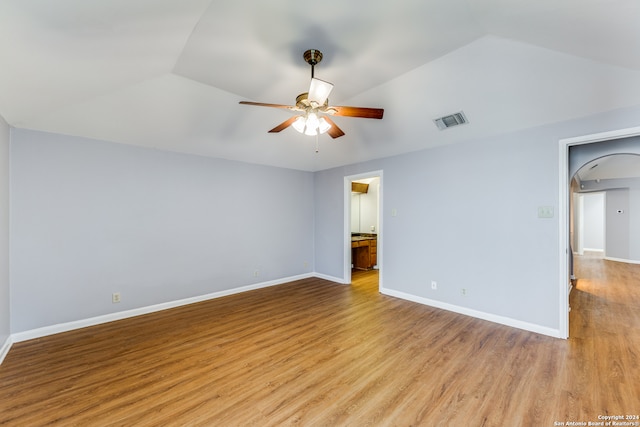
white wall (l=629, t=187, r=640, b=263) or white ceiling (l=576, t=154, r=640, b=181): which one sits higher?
white ceiling (l=576, t=154, r=640, b=181)

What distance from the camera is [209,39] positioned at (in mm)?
2105

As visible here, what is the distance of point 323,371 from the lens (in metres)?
2.29

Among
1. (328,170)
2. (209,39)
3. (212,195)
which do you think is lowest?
(212,195)

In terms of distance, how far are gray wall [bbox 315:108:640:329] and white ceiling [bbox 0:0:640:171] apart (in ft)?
0.98

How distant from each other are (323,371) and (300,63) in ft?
9.17

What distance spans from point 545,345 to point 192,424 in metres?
3.30

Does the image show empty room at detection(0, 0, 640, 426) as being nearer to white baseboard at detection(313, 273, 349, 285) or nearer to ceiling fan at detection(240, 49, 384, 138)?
ceiling fan at detection(240, 49, 384, 138)

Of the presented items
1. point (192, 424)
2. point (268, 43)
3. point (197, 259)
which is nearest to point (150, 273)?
point (197, 259)

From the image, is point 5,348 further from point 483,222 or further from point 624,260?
point 624,260

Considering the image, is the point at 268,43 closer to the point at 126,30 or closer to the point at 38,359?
the point at 126,30

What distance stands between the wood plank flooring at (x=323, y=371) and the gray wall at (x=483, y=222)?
1.51ft

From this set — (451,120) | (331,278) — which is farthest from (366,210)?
(451,120)

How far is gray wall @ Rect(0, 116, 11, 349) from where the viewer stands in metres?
2.54

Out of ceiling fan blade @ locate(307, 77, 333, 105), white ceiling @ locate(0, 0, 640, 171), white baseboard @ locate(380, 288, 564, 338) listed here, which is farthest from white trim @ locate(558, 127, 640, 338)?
ceiling fan blade @ locate(307, 77, 333, 105)
